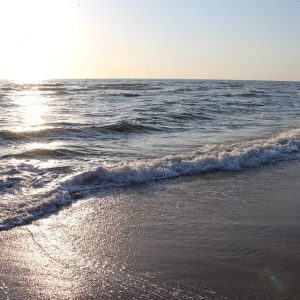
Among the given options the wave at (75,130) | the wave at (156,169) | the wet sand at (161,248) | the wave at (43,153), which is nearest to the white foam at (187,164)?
the wave at (156,169)

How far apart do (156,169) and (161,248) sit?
3837 millimetres

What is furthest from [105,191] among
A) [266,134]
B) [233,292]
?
[266,134]

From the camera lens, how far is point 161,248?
497 centimetres

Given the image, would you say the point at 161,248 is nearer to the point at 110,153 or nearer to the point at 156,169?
the point at 156,169

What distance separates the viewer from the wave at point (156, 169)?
254 inches

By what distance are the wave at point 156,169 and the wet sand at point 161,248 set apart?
34 cm

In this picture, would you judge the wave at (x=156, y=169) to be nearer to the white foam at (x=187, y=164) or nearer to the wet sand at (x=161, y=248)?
the white foam at (x=187, y=164)

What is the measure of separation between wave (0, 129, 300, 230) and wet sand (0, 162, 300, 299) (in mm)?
336

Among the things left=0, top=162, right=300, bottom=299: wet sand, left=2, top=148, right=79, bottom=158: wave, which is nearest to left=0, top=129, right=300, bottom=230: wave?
left=0, top=162, right=300, bottom=299: wet sand

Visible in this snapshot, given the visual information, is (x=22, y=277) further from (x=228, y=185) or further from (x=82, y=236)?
(x=228, y=185)

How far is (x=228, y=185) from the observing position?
7949 millimetres

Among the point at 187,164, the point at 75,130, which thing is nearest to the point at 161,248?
the point at 187,164

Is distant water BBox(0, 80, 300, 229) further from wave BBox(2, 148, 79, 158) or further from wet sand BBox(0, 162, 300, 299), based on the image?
wet sand BBox(0, 162, 300, 299)

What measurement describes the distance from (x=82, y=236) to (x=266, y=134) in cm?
1108
